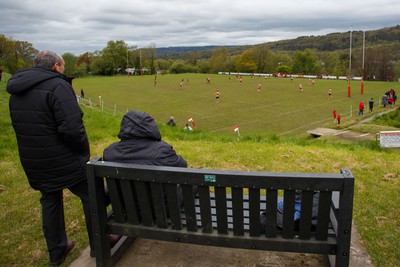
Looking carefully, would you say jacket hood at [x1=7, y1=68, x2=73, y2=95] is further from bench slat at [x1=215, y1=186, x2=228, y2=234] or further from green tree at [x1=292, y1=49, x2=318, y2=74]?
green tree at [x1=292, y1=49, x2=318, y2=74]

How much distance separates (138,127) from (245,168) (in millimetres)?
3208

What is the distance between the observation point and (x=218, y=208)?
104 inches

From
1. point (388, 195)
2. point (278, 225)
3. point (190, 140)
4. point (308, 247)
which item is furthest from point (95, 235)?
point (190, 140)

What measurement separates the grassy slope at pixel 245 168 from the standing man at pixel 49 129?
79 cm

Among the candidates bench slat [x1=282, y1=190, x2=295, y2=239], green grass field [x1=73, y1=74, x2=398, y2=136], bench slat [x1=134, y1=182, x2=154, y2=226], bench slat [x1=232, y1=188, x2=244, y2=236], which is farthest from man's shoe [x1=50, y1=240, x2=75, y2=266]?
green grass field [x1=73, y1=74, x2=398, y2=136]

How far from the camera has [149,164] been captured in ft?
9.28

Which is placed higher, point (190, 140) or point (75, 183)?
point (75, 183)

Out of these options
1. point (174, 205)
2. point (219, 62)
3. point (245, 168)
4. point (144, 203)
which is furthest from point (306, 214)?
point (219, 62)

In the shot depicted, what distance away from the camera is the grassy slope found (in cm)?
355

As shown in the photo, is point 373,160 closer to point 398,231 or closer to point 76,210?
point 398,231

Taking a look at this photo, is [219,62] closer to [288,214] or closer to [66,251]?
[66,251]

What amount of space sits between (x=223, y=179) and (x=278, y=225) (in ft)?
2.18

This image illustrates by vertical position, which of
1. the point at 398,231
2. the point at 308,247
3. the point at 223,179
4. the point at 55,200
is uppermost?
the point at 223,179

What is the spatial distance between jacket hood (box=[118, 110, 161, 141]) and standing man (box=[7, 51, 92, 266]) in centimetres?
38
